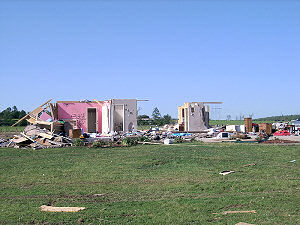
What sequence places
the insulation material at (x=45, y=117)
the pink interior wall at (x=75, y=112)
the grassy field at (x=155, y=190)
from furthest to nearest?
the pink interior wall at (x=75, y=112)
the insulation material at (x=45, y=117)
the grassy field at (x=155, y=190)

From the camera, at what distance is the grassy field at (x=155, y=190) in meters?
7.05

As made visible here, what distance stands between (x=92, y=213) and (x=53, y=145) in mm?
17680

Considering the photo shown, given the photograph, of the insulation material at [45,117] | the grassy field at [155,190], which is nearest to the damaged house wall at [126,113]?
the insulation material at [45,117]

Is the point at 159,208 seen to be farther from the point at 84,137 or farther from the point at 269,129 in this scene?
the point at 269,129

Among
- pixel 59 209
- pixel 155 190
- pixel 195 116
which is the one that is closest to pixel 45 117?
pixel 195 116

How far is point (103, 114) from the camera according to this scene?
37125 mm

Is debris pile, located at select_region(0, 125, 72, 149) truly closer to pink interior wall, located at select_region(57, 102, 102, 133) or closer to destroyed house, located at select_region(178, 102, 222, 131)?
pink interior wall, located at select_region(57, 102, 102, 133)

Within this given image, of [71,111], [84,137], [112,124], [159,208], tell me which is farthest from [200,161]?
[71,111]

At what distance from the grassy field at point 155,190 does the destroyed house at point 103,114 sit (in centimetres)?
1949

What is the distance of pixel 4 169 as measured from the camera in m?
14.5

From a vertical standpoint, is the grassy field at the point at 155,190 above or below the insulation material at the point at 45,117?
below

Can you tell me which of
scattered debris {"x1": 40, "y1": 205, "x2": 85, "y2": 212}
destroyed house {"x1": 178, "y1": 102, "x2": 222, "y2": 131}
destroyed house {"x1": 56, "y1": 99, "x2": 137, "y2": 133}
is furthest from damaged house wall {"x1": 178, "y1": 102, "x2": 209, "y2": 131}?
scattered debris {"x1": 40, "y1": 205, "x2": 85, "y2": 212}

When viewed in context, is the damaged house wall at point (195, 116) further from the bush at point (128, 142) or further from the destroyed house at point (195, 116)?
the bush at point (128, 142)

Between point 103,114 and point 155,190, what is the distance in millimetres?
27860
